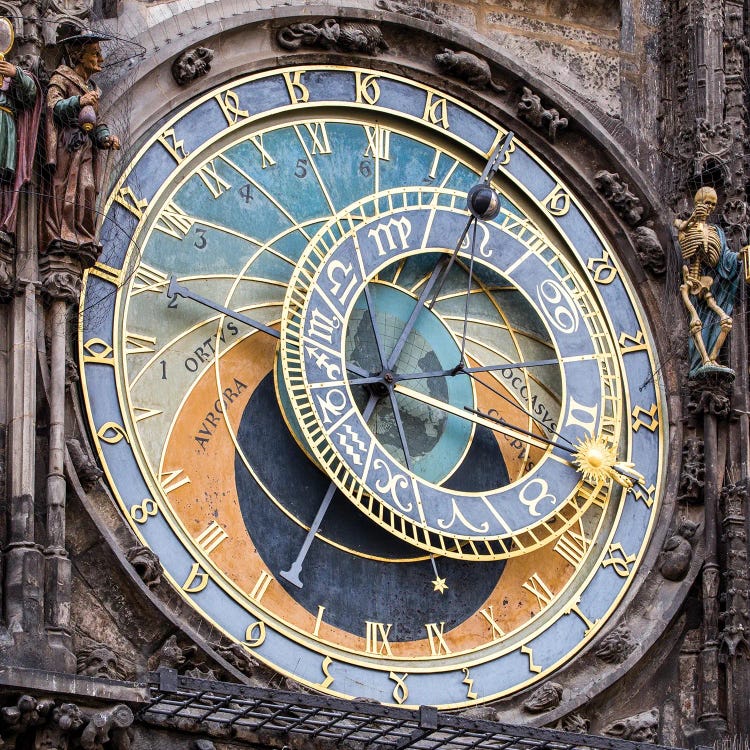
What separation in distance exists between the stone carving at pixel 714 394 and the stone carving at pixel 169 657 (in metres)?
3.24

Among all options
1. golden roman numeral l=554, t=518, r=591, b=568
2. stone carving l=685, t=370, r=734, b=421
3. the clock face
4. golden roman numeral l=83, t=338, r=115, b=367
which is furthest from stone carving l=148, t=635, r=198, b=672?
stone carving l=685, t=370, r=734, b=421

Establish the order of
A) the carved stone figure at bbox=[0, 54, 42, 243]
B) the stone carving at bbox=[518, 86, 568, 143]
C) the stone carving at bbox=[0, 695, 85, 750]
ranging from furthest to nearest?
1. the stone carving at bbox=[518, 86, 568, 143]
2. the carved stone figure at bbox=[0, 54, 42, 243]
3. the stone carving at bbox=[0, 695, 85, 750]

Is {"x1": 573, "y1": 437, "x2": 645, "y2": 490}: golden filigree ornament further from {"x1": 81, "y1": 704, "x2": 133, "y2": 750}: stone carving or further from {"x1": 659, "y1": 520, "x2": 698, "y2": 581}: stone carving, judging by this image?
{"x1": 81, "y1": 704, "x2": 133, "y2": 750}: stone carving

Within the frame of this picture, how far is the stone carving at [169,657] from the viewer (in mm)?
11484

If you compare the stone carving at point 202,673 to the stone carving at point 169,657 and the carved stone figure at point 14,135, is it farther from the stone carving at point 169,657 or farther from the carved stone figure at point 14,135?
the carved stone figure at point 14,135

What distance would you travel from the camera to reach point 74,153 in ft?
39.0

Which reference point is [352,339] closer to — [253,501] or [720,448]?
[253,501]

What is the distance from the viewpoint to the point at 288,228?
12.9 meters

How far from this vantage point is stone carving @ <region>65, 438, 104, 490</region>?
11.6 meters

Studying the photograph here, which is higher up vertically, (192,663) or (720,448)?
(720,448)

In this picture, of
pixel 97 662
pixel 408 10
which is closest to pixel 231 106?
pixel 408 10

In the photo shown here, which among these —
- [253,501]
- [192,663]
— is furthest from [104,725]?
[253,501]

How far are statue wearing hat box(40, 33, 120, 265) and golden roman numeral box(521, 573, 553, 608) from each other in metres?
2.68

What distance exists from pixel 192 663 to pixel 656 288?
3.55 meters
